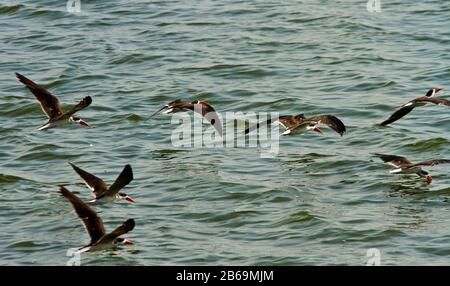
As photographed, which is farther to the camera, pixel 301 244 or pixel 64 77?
pixel 64 77

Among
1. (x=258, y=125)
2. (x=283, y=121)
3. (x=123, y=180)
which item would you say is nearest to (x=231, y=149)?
(x=258, y=125)

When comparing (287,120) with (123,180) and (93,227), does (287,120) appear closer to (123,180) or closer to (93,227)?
(123,180)

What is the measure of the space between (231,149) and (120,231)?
21.7 feet

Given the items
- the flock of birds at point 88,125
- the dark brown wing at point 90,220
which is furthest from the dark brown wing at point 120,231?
the dark brown wing at point 90,220

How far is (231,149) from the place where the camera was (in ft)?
69.7

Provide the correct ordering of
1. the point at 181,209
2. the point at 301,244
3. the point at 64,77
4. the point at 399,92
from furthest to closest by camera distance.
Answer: the point at 64,77 < the point at 399,92 < the point at 181,209 < the point at 301,244

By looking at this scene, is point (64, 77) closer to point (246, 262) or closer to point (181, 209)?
point (181, 209)

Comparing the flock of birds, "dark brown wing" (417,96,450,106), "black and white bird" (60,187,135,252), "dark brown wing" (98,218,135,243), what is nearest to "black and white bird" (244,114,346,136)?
the flock of birds

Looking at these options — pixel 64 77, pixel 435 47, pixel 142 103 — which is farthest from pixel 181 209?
pixel 435 47

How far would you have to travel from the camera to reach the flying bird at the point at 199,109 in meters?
21.2

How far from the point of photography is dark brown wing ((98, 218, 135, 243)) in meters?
Result: 14.5
